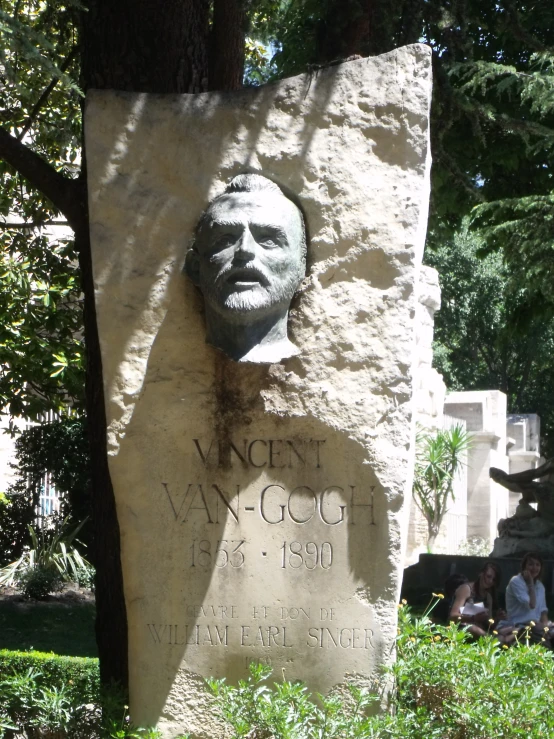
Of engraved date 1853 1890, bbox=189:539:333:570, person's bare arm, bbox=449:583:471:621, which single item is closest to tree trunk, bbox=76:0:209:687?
engraved date 1853 1890, bbox=189:539:333:570

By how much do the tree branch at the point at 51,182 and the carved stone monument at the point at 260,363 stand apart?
1.11m

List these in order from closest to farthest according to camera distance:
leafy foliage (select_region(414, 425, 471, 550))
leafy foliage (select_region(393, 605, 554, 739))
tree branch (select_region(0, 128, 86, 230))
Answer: leafy foliage (select_region(393, 605, 554, 739)), tree branch (select_region(0, 128, 86, 230)), leafy foliage (select_region(414, 425, 471, 550))

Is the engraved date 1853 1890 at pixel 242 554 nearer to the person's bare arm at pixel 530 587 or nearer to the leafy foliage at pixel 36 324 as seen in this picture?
the leafy foliage at pixel 36 324

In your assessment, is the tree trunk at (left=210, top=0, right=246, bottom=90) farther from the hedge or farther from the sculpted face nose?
the hedge

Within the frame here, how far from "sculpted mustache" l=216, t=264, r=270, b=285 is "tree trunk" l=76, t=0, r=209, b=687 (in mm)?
1459

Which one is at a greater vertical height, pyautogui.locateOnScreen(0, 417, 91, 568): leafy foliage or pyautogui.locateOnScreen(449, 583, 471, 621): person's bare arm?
pyautogui.locateOnScreen(0, 417, 91, 568): leafy foliage

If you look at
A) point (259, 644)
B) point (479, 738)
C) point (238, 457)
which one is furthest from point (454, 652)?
point (238, 457)

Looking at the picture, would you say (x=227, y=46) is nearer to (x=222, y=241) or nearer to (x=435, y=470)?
(x=222, y=241)

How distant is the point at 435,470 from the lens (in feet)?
51.7

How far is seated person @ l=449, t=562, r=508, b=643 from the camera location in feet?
26.9

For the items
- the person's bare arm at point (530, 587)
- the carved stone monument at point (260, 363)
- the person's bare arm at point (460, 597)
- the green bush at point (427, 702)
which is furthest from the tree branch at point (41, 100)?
the person's bare arm at point (530, 587)

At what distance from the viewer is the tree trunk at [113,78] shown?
4.89m

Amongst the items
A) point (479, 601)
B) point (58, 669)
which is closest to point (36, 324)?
point (58, 669)

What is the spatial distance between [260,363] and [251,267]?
39 centimetres
